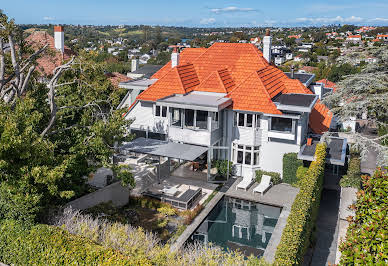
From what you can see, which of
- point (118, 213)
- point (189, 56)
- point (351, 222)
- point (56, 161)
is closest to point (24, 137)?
point (56, 161)

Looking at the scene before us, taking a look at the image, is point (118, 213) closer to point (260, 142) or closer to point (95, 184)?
point (95, 184)

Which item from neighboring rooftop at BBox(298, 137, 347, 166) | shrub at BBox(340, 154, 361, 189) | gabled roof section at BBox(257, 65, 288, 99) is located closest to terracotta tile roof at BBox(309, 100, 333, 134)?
neighboring rooftop at BBox(298, 137, 347, 166)

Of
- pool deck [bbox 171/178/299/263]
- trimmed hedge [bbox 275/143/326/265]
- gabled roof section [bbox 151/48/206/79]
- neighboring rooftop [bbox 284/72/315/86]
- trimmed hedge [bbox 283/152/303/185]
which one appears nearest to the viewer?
trimmed hedge [bbox 275/143/326/265]

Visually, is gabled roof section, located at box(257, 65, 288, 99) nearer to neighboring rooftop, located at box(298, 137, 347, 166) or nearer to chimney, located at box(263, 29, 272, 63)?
chimney, located at box(263, 29, 272, 63)

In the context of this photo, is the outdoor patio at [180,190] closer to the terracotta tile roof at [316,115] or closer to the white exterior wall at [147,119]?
the white exterior wall at [147,119]

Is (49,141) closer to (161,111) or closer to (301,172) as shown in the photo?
(161,111)

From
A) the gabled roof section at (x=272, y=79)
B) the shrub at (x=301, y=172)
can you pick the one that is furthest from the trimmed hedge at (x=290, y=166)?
the gabled roof section at (x=272, y=79)
